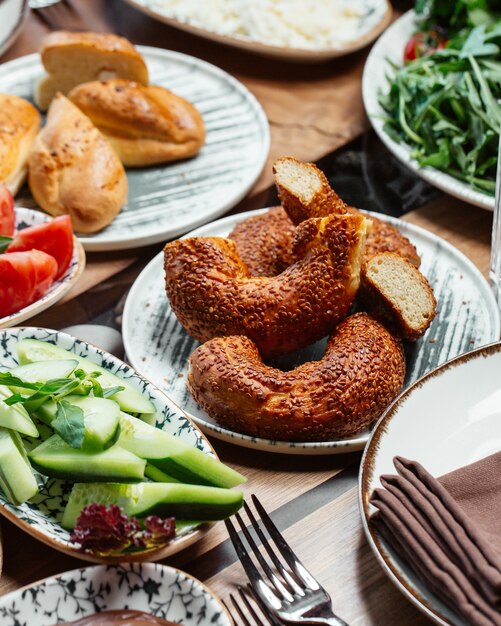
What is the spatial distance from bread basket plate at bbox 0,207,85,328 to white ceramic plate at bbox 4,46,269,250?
0.12 meters

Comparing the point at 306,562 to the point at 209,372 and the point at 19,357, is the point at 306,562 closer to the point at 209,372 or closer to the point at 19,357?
the point at 209,372

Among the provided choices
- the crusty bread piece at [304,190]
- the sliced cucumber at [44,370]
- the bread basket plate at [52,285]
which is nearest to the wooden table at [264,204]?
the bread basket plate at [52,285]

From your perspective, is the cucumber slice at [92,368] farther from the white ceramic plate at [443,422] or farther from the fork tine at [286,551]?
the white ceramic plate at [443,422]

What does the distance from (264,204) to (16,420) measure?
3.73 feet

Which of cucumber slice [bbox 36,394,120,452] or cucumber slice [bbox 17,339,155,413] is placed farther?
cucumber slice [bbox 17,339,155,413]

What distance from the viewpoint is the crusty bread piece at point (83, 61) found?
88.8 inches

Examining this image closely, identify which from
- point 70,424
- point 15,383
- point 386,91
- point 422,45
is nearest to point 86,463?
point 70,424

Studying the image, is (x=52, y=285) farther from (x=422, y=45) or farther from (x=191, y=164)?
(x=422, y=45)

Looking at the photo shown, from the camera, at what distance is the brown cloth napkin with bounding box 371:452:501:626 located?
41.4 inches

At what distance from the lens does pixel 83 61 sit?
2.29m

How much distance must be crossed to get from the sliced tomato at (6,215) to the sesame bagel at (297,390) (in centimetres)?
59

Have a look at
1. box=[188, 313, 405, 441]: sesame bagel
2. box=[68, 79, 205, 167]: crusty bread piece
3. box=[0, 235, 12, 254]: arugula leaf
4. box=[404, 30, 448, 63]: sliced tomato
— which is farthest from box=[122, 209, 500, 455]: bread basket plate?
box=[404, 30, 448, 63]: sliced tomato

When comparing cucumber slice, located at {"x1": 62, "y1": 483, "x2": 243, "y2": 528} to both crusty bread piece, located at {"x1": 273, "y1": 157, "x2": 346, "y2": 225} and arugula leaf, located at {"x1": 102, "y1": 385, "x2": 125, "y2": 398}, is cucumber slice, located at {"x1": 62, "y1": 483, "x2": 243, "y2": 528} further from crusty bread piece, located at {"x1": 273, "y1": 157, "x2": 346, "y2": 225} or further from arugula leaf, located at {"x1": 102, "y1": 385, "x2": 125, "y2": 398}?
crusty bread piece, located at {"x1": 273, "y1": 157, "x2": 346, "y2": 225}

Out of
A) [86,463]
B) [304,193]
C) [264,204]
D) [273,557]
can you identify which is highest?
[304,193]
